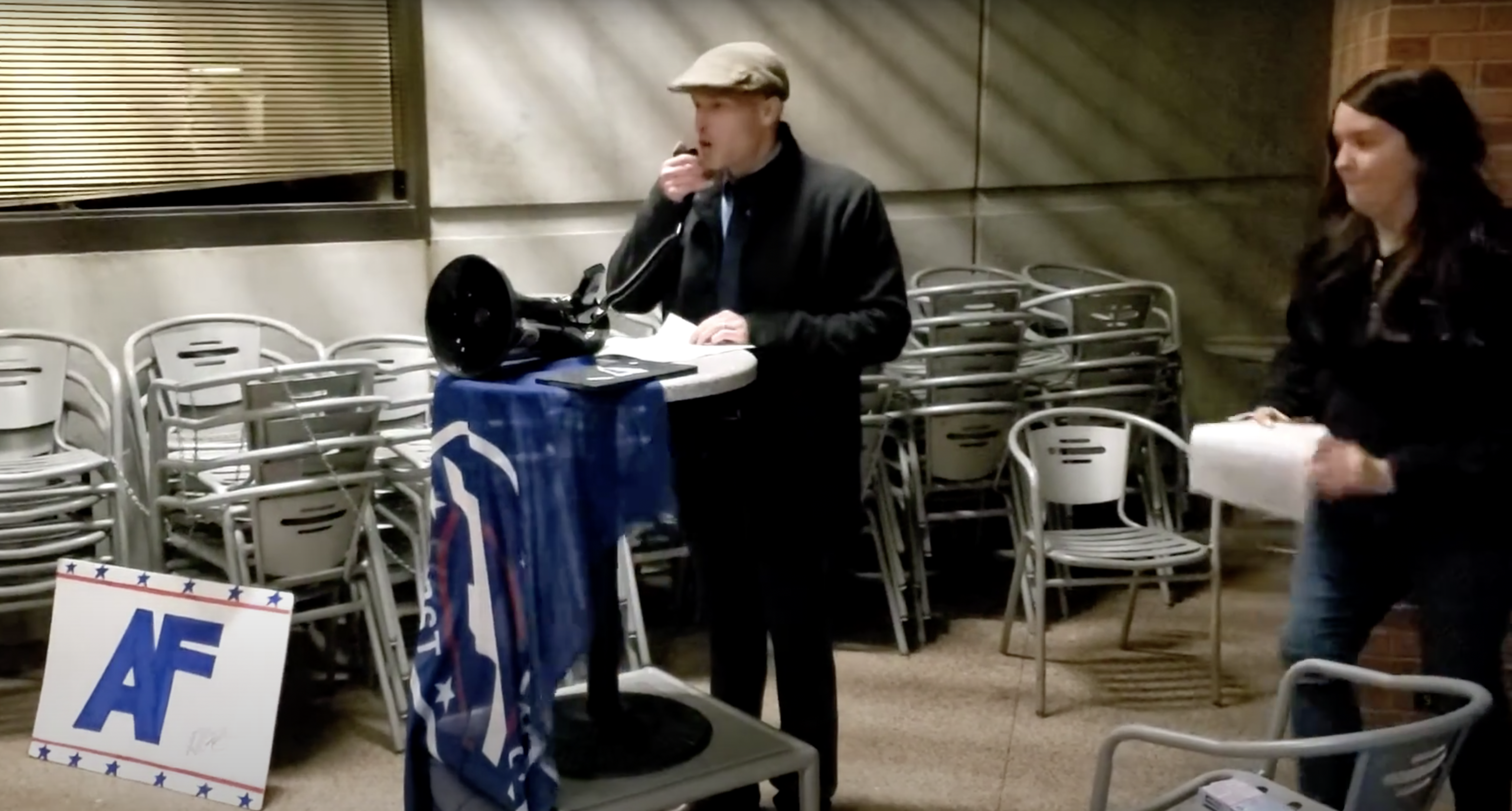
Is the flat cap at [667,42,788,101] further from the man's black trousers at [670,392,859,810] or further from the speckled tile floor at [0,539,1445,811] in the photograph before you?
the speckled tile floor at [0,539,1445,811]

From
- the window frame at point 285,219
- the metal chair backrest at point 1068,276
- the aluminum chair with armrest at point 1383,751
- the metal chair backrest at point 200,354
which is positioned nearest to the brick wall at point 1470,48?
the aluminum chair with armrest at point 1383,751

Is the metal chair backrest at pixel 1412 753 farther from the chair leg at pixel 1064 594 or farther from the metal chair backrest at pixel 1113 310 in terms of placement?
the metal chair backrest at pixel 1113 310

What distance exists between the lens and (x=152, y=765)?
10.1 ft

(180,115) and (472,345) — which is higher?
(180,115)

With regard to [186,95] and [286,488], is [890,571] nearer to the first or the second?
[286,488]

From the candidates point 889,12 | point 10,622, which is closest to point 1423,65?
point 889,12

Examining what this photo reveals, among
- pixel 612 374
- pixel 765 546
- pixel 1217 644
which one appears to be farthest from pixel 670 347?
pixel 1217 644

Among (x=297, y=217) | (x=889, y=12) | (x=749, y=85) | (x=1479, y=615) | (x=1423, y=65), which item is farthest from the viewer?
(x=889, y=12)

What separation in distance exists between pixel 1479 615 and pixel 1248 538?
2825 millimetres

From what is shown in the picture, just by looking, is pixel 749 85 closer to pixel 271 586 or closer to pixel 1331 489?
pixel 1331 489

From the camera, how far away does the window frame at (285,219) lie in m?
3.90

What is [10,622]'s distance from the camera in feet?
12.8

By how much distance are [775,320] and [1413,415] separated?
41.9 inches

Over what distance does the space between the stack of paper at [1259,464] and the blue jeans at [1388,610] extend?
60mm
